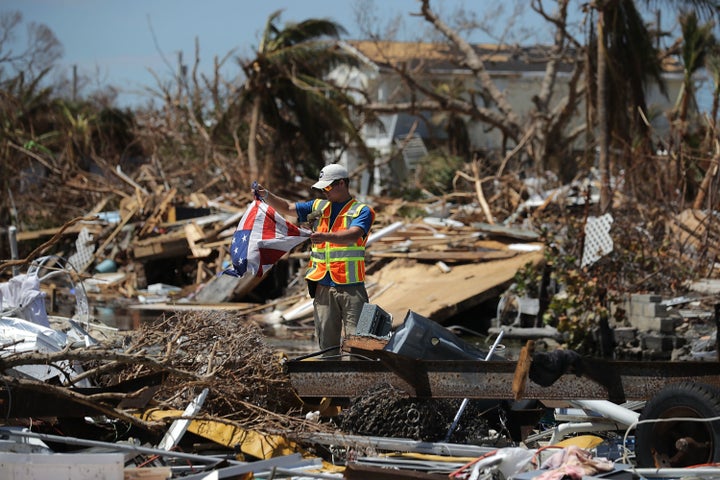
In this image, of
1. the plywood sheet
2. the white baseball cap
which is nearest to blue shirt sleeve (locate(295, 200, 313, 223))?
the white baseball cap

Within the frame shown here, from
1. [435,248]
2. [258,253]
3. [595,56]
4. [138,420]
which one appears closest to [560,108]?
[595,56]

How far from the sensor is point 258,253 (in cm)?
706

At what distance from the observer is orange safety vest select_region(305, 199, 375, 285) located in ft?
24.0

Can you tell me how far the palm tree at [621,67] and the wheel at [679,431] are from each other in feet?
40.3

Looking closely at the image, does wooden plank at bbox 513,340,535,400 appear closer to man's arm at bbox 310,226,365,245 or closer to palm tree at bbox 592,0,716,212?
man's arm at bbox 310,226,365,245

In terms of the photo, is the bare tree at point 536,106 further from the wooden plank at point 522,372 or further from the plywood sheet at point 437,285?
the wooden plank at point 522,372

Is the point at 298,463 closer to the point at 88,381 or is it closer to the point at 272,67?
the point at 88,381

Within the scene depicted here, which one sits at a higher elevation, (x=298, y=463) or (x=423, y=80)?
(x=423, y=80)

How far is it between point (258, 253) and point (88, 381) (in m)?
1.46

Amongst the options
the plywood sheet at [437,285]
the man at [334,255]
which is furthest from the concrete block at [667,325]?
the man at [334,255]

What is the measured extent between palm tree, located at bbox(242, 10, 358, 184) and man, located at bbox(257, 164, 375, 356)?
748 inches

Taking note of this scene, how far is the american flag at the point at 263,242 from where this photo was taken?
7055 millimetres

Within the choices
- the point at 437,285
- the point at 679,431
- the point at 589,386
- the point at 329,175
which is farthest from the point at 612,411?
the point at 437,285

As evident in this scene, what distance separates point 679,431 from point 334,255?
9.73 ft
